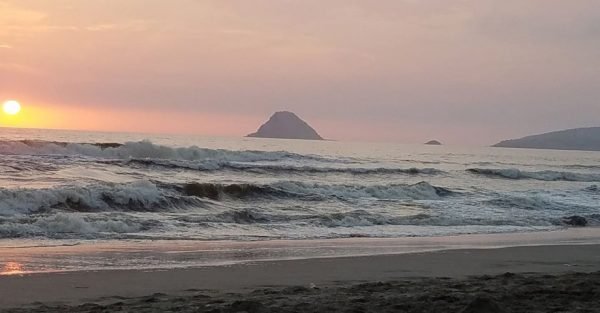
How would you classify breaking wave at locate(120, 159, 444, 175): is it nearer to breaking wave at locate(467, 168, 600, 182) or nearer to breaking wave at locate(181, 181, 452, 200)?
breaking wave at locate(467, 168, 600, 182)

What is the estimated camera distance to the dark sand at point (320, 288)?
6.54 meters

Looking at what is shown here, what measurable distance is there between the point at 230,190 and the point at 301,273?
14.9m

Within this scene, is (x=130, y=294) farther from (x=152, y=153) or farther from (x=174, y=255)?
(x=152, y=153)

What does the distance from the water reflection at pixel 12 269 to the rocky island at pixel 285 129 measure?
174965mm

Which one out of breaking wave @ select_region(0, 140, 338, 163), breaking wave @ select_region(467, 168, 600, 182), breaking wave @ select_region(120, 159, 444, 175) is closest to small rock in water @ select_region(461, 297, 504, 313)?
breaking wave @ select_region(120, 159, 444, 175)

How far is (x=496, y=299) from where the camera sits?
6.91 metres

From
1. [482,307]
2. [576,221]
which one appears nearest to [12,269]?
[482,307]

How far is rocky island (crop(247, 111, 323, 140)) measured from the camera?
186000mm

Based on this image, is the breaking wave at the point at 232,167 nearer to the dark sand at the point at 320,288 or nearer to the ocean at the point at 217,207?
the ocean at the point at 217,207

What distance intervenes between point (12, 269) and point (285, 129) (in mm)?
183284

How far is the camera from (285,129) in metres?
192

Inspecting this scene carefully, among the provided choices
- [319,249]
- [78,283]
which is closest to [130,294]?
[78,283]

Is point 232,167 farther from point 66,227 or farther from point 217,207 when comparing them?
point 66,227

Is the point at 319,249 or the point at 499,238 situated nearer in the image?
the point at 319,249
